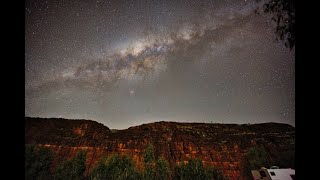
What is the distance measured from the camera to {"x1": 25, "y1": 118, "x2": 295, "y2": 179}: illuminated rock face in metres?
42.8

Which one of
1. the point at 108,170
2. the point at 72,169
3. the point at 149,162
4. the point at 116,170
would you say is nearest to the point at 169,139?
the point at 149,162

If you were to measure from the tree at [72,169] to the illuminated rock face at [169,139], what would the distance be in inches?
120

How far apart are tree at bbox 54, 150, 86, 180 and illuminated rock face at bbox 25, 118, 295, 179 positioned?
3043 mm

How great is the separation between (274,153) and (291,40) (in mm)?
40247

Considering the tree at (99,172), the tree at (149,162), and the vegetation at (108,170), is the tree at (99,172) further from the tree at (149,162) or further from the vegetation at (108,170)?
the tree at (149,162)

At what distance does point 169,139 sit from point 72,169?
1595 cm

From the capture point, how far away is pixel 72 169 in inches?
1417

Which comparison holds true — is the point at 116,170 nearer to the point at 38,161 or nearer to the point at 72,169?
the point at 72,169

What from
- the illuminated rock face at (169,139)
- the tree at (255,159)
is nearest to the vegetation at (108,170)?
the illuminated rock face at (169,139)

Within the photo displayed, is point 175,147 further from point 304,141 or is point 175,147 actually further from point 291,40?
point 304,141

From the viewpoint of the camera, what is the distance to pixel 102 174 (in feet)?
116

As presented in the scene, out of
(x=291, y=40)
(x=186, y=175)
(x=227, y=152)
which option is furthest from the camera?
(x=227, y=152)

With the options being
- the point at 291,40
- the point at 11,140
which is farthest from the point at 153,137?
the point at 11,140

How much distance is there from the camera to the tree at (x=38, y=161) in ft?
111
